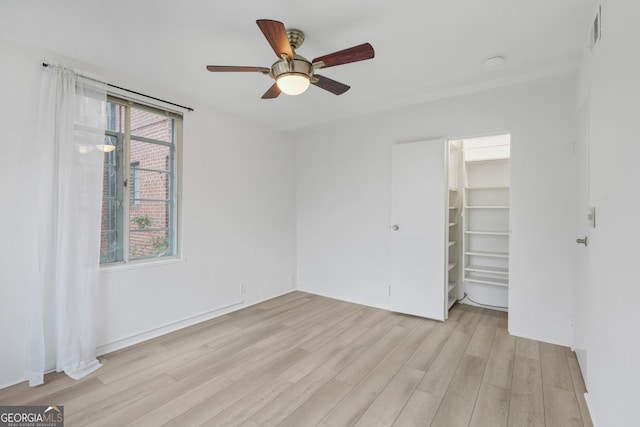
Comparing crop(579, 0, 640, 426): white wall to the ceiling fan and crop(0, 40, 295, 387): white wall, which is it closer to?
the ceiling fan

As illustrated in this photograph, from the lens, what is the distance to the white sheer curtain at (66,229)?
216 cm

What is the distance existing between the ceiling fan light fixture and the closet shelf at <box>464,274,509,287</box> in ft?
10.2

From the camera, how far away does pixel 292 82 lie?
196cm

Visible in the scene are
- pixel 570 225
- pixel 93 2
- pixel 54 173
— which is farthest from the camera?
pixel 570 225

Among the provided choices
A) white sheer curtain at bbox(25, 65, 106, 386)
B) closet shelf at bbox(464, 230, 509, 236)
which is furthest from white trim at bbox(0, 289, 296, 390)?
closet shelf at bbox(464, 230, 509, 236)

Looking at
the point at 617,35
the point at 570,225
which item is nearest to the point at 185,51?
the point at 617,35

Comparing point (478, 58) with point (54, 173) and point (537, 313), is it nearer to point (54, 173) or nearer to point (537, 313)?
point (537, 313)

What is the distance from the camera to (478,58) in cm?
237

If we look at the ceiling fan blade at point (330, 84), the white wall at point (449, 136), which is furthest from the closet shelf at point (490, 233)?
the ceiling fan blade at point (330, 84)

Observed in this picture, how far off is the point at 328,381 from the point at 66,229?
91.6 inches

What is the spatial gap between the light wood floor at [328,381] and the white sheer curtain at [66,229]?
0.26m

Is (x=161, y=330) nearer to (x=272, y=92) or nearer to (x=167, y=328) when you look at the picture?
(x=167, y=328)

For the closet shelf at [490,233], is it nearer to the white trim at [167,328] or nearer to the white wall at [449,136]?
the white wall at [449,136]

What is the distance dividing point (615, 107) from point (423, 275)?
2448 mm
